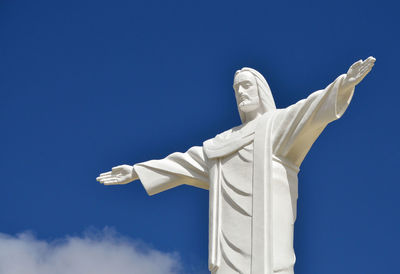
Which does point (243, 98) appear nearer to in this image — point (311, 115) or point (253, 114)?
point (253, 114)

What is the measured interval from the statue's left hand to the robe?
0.12 meters

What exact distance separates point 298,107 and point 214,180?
1.72 meters

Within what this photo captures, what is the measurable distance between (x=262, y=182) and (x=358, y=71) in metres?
2.12

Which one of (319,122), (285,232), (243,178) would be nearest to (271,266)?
(285,232)

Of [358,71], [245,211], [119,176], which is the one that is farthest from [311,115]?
[119,176]

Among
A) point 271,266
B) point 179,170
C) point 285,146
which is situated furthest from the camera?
point 179,170

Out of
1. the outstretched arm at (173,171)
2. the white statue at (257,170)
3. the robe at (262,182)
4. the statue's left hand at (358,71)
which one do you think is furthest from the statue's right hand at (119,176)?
the statue's left hand at (358,71)

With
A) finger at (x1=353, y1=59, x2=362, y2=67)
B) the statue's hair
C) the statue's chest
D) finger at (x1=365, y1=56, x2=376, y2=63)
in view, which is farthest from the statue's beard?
finger at (x1=365, y1=56, x2=376, y2=63)

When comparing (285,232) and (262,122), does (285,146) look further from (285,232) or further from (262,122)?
(285,232)

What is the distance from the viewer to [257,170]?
1116 centimetres

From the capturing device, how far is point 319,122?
1095cm

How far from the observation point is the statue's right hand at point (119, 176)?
12.5 metres

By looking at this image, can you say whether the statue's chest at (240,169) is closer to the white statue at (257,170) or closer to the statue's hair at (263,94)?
the white statue at (257,170)

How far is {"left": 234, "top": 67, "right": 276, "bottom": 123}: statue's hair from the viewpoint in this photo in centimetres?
1200
